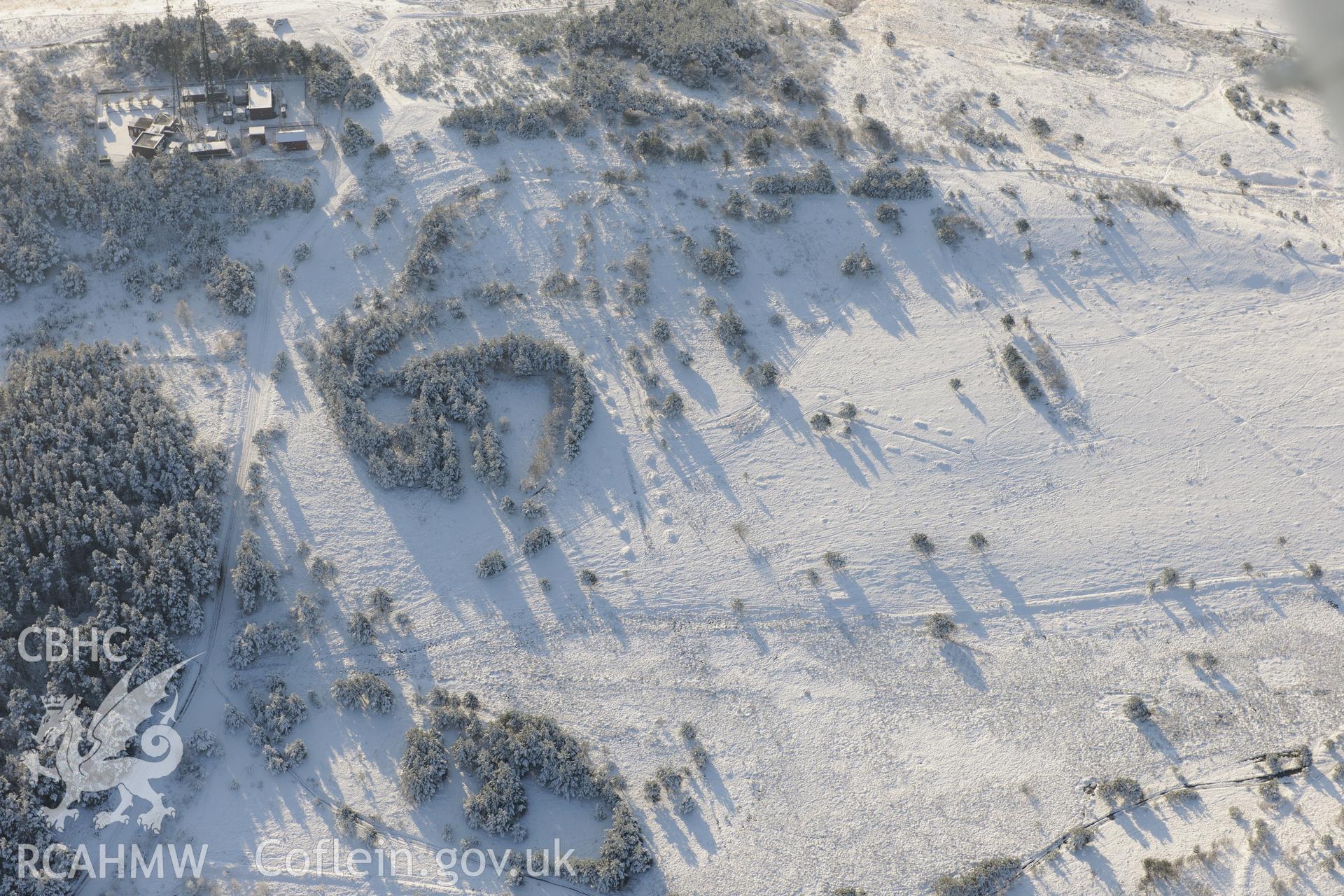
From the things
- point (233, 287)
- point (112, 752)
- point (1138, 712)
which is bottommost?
point (1138, 712)

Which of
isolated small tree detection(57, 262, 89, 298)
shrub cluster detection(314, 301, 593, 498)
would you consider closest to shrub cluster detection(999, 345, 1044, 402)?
shrub cluster detection(314, 301, 593, 498)

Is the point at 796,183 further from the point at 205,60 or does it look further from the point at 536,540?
the point at 205,60

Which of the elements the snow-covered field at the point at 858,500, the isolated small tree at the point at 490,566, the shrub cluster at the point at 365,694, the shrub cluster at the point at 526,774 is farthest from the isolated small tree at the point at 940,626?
the shrub cluster at the point at 365,694

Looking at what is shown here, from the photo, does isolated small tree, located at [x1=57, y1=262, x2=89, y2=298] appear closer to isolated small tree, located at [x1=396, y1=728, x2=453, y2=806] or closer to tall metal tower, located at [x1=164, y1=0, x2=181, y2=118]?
tall metal tower, located at [x1=164, y1=0, x2=181, y2=118]

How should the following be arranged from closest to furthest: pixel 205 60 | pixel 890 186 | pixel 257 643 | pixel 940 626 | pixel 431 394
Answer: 1. pixel 257 643
2. pixel 940 626
3. pixel 431 394
4. pixel 890 186
5. pixel 205 60

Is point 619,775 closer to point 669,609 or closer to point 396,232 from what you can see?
point 669,609

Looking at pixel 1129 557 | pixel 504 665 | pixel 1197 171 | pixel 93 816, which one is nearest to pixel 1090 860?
pixel 1129 557

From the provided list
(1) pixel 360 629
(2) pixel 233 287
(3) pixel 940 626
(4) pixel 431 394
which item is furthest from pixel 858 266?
(2) pixel 233 287

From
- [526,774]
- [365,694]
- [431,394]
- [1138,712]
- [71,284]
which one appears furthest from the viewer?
[71,284]
